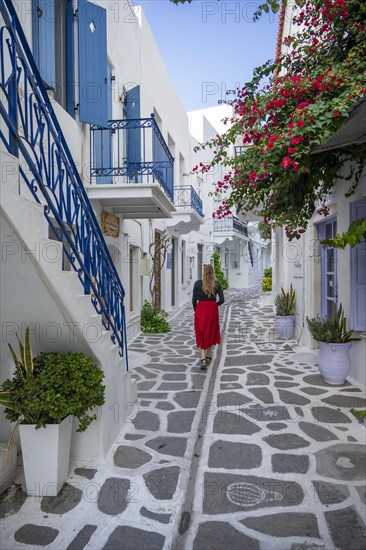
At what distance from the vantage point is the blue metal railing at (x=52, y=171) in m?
2.29

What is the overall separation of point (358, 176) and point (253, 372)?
10.9 ft

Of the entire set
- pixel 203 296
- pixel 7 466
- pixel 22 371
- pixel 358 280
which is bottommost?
pixel 7 466

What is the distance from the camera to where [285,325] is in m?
8.30

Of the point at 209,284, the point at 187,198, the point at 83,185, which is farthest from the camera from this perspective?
the point at 187,198

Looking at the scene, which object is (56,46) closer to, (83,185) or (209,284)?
(83,185)

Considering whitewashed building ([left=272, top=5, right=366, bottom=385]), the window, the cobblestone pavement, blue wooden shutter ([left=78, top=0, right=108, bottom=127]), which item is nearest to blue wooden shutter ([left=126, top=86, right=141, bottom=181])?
blue wooden shutter ([left=78, top=0, right=108, bottom=127])

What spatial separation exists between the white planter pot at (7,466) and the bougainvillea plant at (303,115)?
352 cm

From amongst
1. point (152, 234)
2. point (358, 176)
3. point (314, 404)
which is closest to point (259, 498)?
point (314, 404)

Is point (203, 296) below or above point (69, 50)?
below

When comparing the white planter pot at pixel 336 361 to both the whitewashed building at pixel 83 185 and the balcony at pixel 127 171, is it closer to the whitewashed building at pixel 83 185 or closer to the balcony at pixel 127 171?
the whitewashed building at pixel 83 185

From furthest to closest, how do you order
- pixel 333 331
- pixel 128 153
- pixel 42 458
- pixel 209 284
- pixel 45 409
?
pixel 128 153 < pixel 209 284 < pixel 333 331 < pixel 42 458 < pixel 45 409

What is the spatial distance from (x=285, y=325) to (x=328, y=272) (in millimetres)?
2075

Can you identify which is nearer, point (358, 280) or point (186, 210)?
point (358, 280)

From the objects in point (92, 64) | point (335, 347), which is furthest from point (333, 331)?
point (92, 64)
